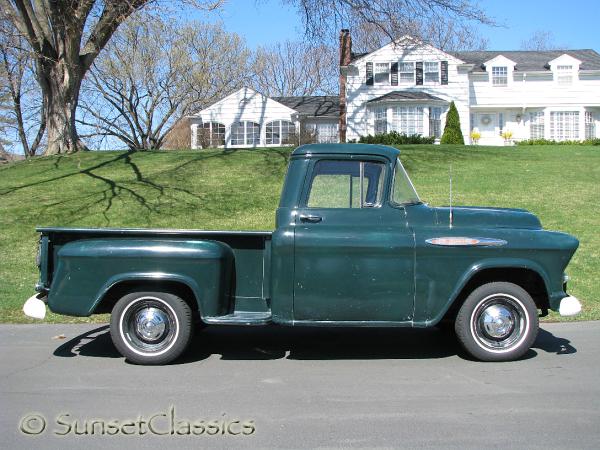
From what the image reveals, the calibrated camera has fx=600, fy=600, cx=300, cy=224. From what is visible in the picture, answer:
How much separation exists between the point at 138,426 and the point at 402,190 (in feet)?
10.6

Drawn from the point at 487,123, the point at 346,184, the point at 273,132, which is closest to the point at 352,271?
the point at 346,184

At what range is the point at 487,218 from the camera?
19.2 ft

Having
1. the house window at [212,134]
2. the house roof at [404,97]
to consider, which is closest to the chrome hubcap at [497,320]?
the house roof at [404,97]

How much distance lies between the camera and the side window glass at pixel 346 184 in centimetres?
580

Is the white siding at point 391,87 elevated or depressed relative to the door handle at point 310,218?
elevated

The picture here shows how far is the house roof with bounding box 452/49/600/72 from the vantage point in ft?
123

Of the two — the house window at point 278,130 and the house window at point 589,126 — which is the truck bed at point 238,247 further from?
the house window at point 589,126

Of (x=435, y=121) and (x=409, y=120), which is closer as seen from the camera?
(x=409, y=120)

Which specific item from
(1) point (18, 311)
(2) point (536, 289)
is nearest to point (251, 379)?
(2) point (536, 289)

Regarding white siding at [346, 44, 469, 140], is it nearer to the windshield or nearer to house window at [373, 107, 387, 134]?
house window at [373, 107, 387, 134]

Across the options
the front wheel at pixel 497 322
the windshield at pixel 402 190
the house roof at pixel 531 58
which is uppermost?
the house roof at pixel 531 58

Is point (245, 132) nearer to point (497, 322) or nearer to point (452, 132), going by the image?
point (452, 132)

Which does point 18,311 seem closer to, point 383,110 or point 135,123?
point 383,110
